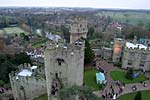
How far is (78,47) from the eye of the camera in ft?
81.3

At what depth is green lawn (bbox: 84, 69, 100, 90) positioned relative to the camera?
35.9m

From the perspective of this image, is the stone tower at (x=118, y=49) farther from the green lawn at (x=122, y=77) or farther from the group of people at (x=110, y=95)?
the group of people at (x=110, y=95)

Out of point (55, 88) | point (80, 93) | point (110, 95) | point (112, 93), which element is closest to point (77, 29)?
point (112, 93)

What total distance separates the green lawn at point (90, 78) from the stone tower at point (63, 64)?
1000 centimetres

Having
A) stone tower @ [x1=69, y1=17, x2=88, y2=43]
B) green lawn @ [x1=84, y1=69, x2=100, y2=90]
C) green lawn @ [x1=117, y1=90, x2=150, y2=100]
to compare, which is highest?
stone tower @ [x1=69, y1=17, x2=88, y2=43]

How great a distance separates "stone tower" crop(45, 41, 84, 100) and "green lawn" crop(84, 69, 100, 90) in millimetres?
10004

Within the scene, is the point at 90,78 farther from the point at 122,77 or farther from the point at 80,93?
the point at 80,93

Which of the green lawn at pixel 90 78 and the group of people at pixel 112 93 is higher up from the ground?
the green lawn at pixel 90 78

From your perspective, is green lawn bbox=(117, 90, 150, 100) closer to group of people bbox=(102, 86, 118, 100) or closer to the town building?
group of people bbox=(102, 86, 118, 100)

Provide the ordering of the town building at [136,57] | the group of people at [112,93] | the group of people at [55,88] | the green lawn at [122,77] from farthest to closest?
the town building at [136,57] < the green lawn at [122,77] < the group of people at [112,93] < the group of people at [55,88]

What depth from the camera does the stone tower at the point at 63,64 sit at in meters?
24.8

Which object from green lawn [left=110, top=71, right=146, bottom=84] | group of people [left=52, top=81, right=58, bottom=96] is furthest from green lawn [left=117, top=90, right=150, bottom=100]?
group of people [left=52, top=81, right=58, bottom=96]

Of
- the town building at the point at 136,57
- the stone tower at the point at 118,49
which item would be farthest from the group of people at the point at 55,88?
the stone tower at the point at 118,49

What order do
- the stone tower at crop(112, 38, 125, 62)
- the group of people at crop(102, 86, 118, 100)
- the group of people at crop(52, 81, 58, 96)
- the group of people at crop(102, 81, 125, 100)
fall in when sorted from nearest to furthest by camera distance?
the group of people at crop(52, 81, 58, 96)
the group of people at crop(102, 86, 118, 100)
the group of people at crop(102, 81, 125, 100)
the stone tower at crop(112, 38, 125, 62)
